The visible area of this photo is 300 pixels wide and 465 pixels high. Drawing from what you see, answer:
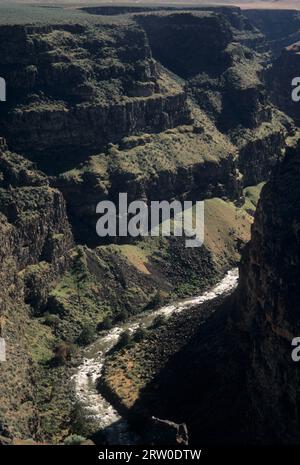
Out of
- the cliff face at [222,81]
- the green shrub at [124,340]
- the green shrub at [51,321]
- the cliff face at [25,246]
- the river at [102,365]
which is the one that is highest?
the cliff face at [222,81]

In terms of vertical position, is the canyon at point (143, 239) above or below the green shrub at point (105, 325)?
above

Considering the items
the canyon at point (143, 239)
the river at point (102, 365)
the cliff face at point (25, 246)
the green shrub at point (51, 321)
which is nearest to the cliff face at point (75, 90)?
the canyon at point (143, 239)

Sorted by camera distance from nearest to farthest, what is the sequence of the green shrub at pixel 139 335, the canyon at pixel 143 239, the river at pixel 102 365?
the canyon at pixel 143 239 → the river at pixel 102 365 → the green shrub at pixel 139 335

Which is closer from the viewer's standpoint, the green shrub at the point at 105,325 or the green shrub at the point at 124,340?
the green shrub at the point at 124,340

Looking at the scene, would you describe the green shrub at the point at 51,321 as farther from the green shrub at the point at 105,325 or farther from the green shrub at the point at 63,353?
the green shrub at the point at 105,325

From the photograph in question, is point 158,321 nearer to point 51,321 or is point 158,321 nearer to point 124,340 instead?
point 124,340

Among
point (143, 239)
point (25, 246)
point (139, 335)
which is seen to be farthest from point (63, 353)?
point (143, 239)
